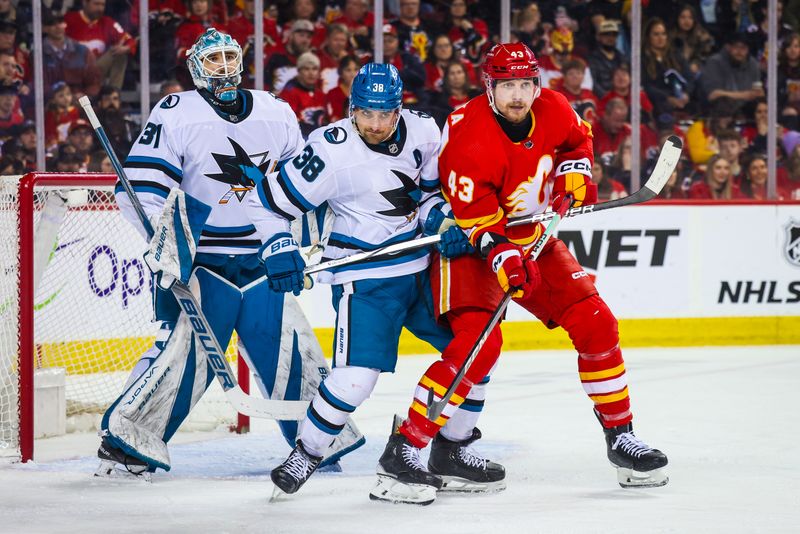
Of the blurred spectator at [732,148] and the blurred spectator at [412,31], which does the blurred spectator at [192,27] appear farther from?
the blurred spectator at [732,148]

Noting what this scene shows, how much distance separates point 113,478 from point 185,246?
0.66 m

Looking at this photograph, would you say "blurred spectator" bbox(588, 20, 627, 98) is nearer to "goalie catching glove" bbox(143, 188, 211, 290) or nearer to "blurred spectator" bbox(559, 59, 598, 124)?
"blurred spectator" bbox(559, 59, 598, 124)

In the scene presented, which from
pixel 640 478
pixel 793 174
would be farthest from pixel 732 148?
pixel 640 478

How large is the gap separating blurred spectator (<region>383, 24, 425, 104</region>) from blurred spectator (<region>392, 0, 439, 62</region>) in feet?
0.11

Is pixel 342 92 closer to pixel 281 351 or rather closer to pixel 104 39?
pixel 104 39

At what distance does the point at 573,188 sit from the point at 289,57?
361 cm

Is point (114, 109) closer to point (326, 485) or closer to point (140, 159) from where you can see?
point (140, 159)

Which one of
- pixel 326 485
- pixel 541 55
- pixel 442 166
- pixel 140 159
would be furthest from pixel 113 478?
pixel 541 55

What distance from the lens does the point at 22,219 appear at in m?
3.79

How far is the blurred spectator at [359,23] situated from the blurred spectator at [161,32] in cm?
87

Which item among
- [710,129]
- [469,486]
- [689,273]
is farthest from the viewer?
[710,129]

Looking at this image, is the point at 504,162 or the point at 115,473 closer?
the point at 504,162

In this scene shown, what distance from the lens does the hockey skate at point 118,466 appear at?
355 centimetres

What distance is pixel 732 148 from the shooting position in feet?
23.1
